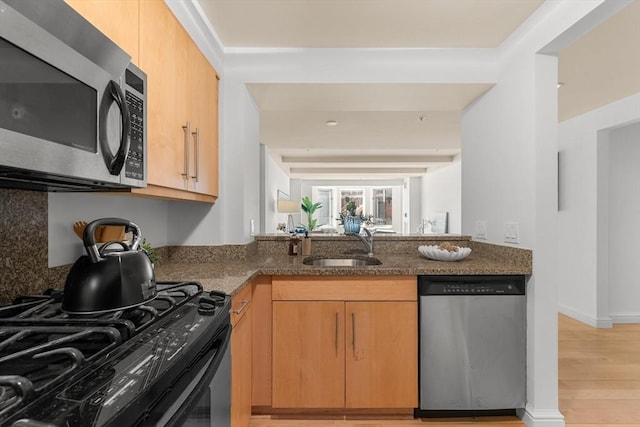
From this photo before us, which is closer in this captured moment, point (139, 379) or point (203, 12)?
point (139, 379)

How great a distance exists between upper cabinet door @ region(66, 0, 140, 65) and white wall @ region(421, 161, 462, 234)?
5.94m

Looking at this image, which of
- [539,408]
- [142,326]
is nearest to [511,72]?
[539,408]

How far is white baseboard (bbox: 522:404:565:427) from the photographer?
1.87 m

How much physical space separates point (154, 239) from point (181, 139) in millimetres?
789

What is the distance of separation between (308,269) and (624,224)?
3.76 m

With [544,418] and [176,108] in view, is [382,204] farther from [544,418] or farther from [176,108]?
[176,108]

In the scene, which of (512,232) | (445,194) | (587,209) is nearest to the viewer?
(512,232)

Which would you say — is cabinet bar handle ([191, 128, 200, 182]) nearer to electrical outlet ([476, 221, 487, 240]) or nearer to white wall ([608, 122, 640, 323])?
electrical outlet ([476, 221, 487, 240])

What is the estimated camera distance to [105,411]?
51 centimetres

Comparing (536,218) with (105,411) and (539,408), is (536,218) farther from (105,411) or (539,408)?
(105,411)

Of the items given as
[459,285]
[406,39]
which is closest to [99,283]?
[459,285]

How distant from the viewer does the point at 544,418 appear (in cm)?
188

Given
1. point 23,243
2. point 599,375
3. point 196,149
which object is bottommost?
point 599,375

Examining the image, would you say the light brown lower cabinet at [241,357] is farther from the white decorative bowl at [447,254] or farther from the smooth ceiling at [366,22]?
the smooth ceiling at [366,22]
